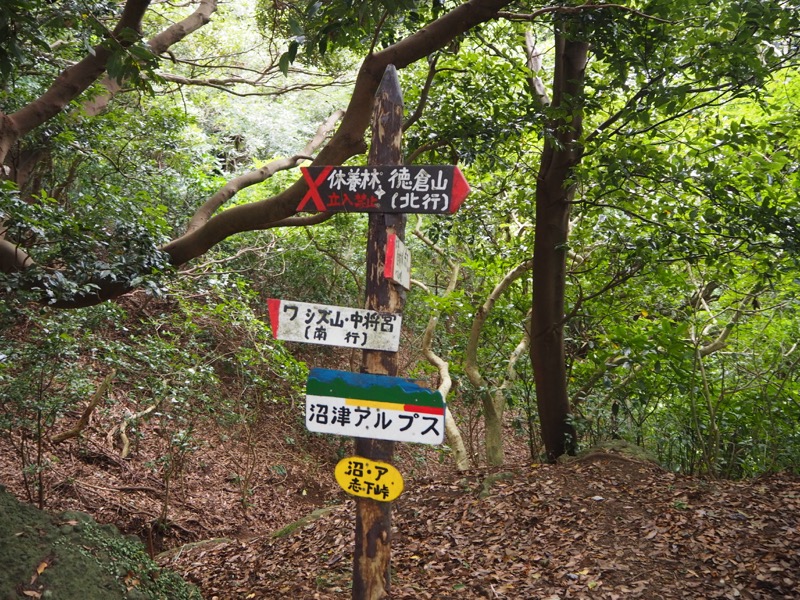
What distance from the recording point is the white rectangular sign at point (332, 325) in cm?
315

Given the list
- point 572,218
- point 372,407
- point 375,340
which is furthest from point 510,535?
point 572,218

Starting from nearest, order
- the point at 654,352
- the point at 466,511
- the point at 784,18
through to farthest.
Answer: the point at 784,18, the point at 466,511, the point at 654,352

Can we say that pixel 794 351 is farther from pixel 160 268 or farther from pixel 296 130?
pixel 296 130

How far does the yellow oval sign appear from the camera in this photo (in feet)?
10.6

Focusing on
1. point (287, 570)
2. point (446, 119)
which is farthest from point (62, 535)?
point (446, 119)

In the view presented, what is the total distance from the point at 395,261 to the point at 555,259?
3.72 m

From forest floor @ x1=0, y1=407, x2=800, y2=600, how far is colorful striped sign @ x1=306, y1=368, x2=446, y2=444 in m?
1.71

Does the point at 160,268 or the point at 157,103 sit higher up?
the point at 157,103

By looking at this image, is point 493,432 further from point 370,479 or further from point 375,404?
point 375,404

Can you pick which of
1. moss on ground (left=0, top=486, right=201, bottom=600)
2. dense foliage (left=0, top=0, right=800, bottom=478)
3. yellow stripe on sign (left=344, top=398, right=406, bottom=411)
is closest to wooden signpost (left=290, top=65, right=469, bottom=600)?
yellow stripe on sign (left=344, top=398, right=406, bottom=411)

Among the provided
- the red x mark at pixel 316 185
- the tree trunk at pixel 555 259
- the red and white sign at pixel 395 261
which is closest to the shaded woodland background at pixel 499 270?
the tree trunk at pixel 555 259

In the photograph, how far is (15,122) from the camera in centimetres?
487

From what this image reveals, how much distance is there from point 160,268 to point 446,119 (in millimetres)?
3164

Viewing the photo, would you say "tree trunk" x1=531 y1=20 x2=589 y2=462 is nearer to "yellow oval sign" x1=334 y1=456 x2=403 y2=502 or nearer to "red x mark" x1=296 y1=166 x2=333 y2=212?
"red x mark" x1=296 y1=166 x2=333 y2=212
